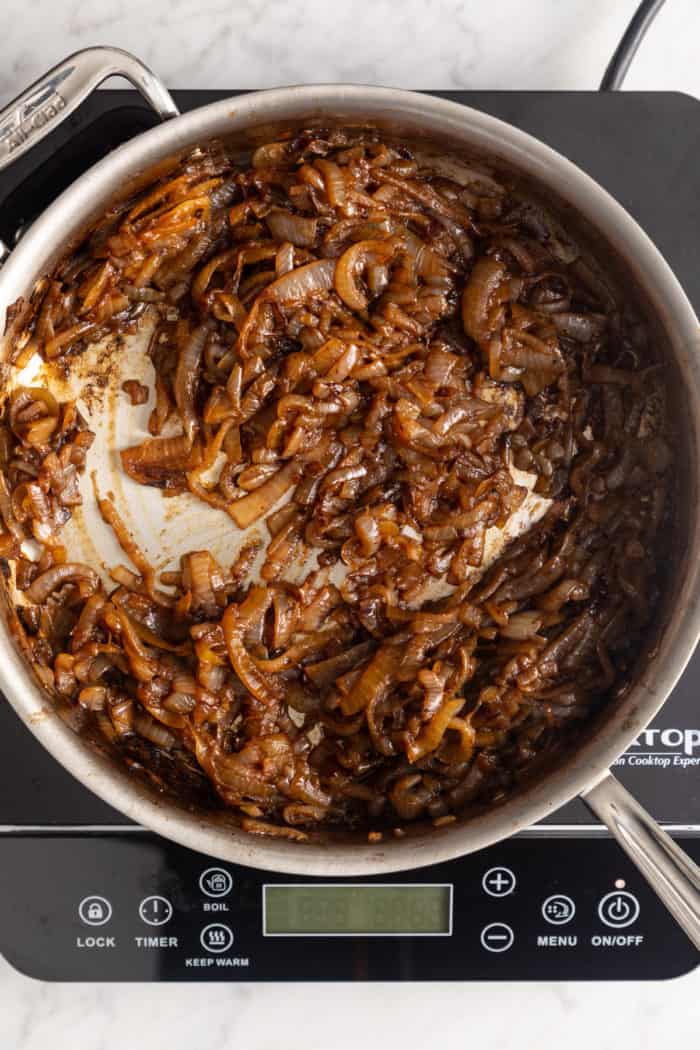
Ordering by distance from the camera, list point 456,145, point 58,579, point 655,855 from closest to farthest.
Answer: point 655,855
point 456,145
point 58,579

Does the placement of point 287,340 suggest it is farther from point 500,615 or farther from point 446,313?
point 500,615

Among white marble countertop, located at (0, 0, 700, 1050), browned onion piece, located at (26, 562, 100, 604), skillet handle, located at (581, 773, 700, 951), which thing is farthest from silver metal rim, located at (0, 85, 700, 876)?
white marble countertop, located at (0, 0, 700, 1050)

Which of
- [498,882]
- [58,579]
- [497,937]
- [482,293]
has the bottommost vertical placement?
[497,937]

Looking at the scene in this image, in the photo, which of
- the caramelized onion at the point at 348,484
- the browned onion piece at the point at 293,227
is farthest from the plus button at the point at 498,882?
the browned onion piece at the point at 293,227

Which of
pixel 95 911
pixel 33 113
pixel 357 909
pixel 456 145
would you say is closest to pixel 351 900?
pixel 357 909

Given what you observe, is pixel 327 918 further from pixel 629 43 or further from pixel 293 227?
pixel 629 43

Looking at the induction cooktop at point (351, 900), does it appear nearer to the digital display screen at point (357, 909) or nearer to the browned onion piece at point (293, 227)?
the digital display screen at point (357, 909)

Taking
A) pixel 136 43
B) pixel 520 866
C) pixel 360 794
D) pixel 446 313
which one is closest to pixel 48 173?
pixel 136 43
